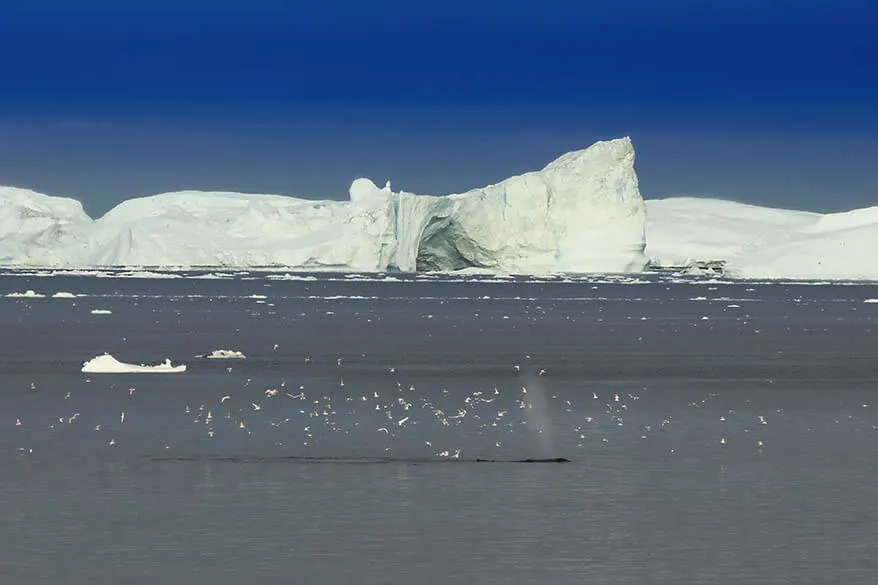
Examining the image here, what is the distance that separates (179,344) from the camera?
45.4 metres

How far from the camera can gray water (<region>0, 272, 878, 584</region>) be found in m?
12.3

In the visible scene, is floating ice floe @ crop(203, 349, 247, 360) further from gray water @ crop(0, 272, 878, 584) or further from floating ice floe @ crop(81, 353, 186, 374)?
floating ice floe @ crop(81, 353, 186, 374)

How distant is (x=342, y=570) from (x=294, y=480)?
4840 millimetres

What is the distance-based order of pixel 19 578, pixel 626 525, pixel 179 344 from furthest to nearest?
pixel 179 344 → pixel 626 525 → pixel 19 578

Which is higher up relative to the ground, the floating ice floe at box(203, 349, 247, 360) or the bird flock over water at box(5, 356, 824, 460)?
the bird flock over water at box(5, 356, 824, 460)

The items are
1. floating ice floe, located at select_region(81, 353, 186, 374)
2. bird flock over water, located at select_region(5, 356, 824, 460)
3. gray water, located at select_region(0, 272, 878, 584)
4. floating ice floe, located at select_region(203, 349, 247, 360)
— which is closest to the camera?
gray water, located at select_region(0, 272, 878, 584)

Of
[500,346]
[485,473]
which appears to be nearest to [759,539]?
[485,473]

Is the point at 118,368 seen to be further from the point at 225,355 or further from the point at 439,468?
the point at 439,468

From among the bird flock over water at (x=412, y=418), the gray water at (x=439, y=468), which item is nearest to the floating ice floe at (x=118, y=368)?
the gray water at (x=439, y=468)

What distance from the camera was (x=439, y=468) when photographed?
58.3 ft

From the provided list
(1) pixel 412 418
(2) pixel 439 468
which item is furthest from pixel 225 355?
(2) pixel 439 468

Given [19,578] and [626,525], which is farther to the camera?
[626,525]

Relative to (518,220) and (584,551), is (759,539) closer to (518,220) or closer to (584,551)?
(584,551)

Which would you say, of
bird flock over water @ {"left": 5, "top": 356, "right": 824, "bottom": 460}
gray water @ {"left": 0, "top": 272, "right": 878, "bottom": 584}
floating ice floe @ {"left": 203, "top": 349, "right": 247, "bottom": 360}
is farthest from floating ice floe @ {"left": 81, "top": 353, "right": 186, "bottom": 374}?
floating ice floe @ {"left": 203, "top": 349, "right": 247, "bottom": 360}
